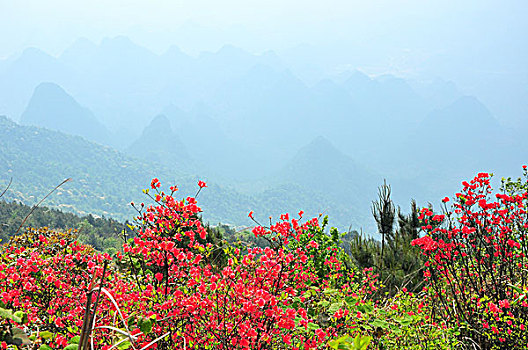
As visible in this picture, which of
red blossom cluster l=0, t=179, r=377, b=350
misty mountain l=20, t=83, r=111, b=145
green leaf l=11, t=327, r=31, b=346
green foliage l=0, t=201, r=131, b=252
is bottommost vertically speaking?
green leaf l=11, t=327, r=31, b=346

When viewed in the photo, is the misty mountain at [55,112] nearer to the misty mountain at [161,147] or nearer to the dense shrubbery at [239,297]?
the misty mountain at [161,147]

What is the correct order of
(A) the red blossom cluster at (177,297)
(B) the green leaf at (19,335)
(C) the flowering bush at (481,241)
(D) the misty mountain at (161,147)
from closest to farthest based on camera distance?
(B) the green leaf at (19,335)
(A) the red blossom cluster at (177,297)
(C) the flowering bush at (481,241)
(D) the misty mountain at (161,147)

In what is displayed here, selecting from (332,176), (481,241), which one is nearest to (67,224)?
(481,241)

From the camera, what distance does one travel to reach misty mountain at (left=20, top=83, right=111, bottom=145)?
5910 inches

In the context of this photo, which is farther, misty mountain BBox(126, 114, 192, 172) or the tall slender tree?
misty mountain BBox(126, 114, 192, 172)

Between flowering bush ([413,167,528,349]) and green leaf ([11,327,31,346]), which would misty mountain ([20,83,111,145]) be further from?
green leaf ([11,327,31,346])

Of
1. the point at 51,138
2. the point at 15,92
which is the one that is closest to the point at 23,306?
the point at 51,138

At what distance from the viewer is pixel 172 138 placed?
15850 cm

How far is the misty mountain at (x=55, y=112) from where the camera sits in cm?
15012

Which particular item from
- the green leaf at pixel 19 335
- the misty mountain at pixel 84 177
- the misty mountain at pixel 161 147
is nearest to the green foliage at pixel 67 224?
the green leaf at pixel 19 335

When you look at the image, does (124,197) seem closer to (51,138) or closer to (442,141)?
(51,138)

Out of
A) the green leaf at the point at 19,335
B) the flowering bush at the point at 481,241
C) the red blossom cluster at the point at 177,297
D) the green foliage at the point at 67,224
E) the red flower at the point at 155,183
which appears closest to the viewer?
the green leaf at the point at 19,335

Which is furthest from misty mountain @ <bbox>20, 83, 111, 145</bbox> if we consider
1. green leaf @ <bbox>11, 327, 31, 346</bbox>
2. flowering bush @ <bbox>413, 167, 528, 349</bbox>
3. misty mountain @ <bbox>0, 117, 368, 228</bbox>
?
green leaf @ <bbox>11, 327, 31, 346</bbox>

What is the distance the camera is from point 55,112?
153 meters
